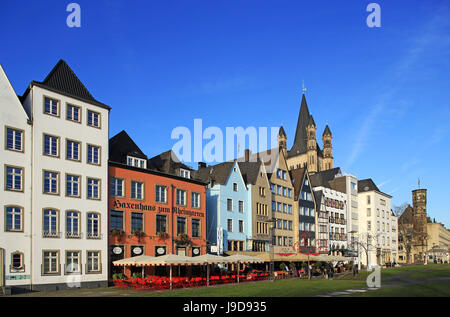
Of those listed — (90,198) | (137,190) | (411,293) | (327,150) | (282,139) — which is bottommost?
(411,293)

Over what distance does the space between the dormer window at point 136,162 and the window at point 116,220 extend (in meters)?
5.34

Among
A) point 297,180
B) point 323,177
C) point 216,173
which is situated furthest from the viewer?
point 323,177

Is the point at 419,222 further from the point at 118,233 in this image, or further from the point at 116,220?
the point at 118,233

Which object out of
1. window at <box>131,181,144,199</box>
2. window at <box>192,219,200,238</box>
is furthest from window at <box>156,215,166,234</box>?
window at <box>192,219,200,238</box>

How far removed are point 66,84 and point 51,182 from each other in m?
8.70

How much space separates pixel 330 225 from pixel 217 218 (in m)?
34.6

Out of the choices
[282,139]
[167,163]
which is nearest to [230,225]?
[167,163]

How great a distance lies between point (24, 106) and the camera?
3953cm

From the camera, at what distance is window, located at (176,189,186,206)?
51.6m

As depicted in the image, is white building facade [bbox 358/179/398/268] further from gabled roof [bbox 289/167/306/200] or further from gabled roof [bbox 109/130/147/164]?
gabled roof [bbox 109/130/147/164]

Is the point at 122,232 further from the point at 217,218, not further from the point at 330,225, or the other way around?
the point at 330,225

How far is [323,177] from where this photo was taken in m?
101
